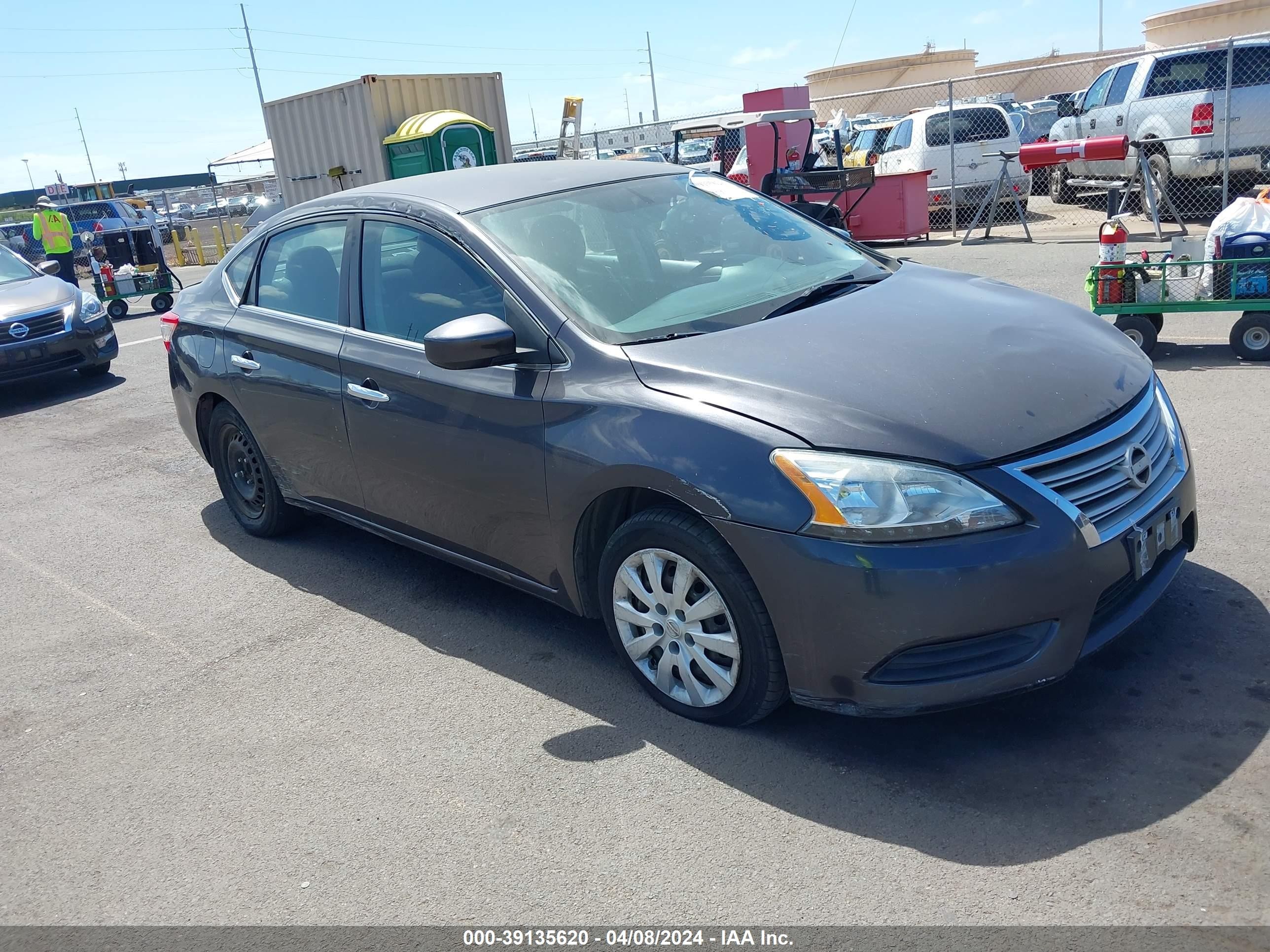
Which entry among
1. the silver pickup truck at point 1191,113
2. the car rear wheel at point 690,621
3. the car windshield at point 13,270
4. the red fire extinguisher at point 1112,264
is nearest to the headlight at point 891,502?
the car rear wheel at point 690,621

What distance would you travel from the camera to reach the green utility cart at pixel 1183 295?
680cm

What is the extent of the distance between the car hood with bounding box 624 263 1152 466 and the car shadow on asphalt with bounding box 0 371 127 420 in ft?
27.9

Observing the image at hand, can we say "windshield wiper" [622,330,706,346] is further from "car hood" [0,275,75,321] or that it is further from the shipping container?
the shipping container

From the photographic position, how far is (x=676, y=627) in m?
3.37

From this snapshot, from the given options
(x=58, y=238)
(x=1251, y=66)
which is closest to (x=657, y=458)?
(x=1251, y=66)

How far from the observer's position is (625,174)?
15.1 feet

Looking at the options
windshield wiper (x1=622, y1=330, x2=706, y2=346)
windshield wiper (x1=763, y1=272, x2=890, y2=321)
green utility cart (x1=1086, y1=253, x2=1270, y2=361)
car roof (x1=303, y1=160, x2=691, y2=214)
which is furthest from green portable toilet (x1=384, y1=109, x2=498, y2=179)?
windshield wiper (x1=622, y1=330, x2=706, y2=346)

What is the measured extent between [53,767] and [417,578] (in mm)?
1708

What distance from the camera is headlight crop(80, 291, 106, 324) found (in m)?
10.5

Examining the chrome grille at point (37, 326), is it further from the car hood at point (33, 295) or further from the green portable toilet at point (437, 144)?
the green portable toilet at point (437, 144)

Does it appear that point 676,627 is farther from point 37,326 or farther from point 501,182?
point 37,326

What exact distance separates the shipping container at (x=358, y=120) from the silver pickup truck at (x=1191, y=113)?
933 centimetres

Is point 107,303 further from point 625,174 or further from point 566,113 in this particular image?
point 625,174

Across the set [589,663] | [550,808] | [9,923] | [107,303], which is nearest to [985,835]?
[550,808]
